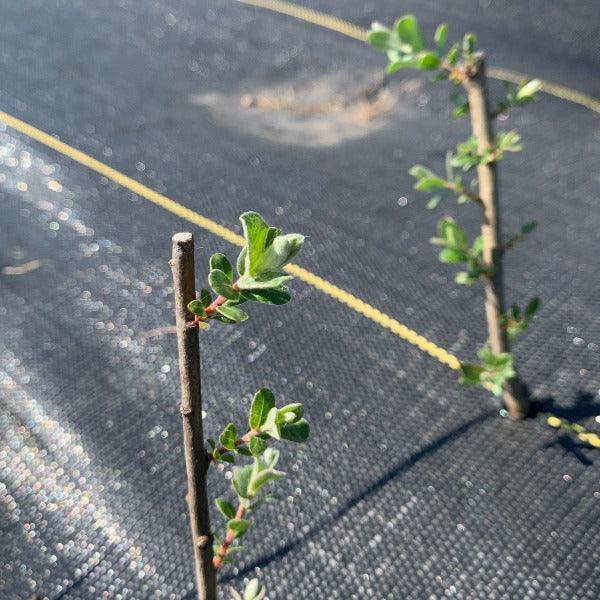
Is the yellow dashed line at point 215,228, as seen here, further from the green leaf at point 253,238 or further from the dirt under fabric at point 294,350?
the green leaf at point 253,238

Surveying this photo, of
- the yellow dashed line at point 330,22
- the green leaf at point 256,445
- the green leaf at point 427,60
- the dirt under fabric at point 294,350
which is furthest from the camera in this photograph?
the yellow dashed line at point 330,22

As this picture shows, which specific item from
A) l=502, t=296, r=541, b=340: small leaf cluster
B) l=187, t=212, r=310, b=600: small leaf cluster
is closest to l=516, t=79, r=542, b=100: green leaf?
l=502, t=296, r=541, b=340: small leaf cluster

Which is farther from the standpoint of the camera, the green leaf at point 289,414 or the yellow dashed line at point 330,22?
the yellow dashed line at point 330,22

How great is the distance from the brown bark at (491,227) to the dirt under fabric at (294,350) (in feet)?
0.21

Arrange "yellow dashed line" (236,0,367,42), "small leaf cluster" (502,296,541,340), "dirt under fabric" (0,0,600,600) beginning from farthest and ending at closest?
"yellow dashed line" (236,0,367,42) → "small leaf cluster" (502,296,541,340) → "dirt under fabric" (0,0,600,600)

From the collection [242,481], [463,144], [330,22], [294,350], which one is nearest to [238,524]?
[242,481]

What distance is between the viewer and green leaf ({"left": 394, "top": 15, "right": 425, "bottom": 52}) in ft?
3.71

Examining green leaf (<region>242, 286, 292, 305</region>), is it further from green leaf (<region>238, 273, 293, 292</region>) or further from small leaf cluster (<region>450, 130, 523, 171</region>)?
small leaf cluster (<region>450, 130, 523, 171</region>)

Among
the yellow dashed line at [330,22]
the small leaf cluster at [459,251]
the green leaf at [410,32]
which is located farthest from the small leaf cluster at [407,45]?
the yellow dashed line at [330,22]

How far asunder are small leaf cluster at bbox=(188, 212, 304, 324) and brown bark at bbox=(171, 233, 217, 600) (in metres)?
0.02

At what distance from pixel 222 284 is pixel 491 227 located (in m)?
0.95

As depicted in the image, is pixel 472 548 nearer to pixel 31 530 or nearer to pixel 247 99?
pixel 31 530

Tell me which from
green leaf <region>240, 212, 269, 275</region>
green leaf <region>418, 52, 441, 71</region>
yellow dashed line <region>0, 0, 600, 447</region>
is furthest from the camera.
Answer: yellow dashed line <region>0, 0, 600, 447</region>

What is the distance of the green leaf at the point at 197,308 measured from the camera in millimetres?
540
